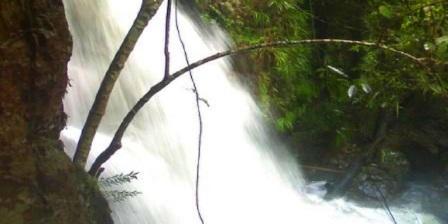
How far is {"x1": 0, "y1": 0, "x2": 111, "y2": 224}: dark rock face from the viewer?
1423 mm

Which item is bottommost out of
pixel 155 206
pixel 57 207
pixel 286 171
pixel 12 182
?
pixel 286 171

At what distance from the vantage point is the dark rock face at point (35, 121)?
1.42 m

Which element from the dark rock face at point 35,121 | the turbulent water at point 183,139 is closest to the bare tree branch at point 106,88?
the dark rock face at point 35,121

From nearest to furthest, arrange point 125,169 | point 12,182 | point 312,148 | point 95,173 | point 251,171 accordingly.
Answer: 1. point 12,182
2. point 95,173
3. point 125,169
4. point 251,171
5. point 312,148

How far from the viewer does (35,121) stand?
1545 millimetres

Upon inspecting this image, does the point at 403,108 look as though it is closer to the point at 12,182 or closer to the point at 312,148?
the point at 312,148

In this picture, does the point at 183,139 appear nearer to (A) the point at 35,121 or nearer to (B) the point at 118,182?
(B) the point at 118,182

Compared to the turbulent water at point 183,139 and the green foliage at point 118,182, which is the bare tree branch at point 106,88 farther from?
the turbulent water at point 183,139

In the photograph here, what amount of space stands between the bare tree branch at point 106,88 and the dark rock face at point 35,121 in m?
0.08

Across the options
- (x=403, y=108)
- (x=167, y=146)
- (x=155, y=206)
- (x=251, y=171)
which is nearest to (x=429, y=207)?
(x=403, y=108)

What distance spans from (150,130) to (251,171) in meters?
1.06

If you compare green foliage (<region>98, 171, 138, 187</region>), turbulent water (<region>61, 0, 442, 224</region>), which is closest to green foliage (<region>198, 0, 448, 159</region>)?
turbulent water (<region>61, 0, 442, 224</region>)

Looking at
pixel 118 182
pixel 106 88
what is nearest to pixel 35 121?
pixel 106 88

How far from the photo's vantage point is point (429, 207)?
4.61 metres
